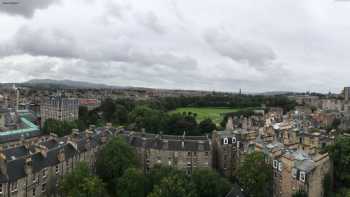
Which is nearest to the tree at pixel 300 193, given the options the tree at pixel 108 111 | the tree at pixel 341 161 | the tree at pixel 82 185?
the tree at pixel 341 161

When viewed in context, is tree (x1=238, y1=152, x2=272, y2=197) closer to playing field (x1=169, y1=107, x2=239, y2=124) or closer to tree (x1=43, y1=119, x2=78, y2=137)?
tree (x1=43, y1=119, x2=78, y2=137)

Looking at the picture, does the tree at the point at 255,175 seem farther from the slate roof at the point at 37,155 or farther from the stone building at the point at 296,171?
the slate roof at the point at 37,155

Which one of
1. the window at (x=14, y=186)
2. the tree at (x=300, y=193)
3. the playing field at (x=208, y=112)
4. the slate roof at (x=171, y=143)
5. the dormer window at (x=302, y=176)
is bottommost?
the tree at (x=300, y=193)

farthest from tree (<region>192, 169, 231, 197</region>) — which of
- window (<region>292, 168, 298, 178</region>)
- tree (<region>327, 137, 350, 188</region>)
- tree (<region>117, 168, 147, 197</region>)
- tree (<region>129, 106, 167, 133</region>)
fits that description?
tree (<region>129, 106, 167, 133</region>)

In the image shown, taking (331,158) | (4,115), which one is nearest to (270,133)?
(331,158)

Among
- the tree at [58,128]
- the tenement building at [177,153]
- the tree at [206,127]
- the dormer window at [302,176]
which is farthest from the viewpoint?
the tree at [206,127]

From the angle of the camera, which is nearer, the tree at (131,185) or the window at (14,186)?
the window at (14,186)

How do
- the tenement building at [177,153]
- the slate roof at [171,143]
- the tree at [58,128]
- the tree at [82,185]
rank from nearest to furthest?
the tree at [82,185]
the tenement building at [177,153]
the slate roof at [171,143]
the tree at [58,128]

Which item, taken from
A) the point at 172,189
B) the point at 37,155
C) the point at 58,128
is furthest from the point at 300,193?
the point at 58,128

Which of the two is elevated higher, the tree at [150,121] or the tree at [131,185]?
the tree at [150,121]
